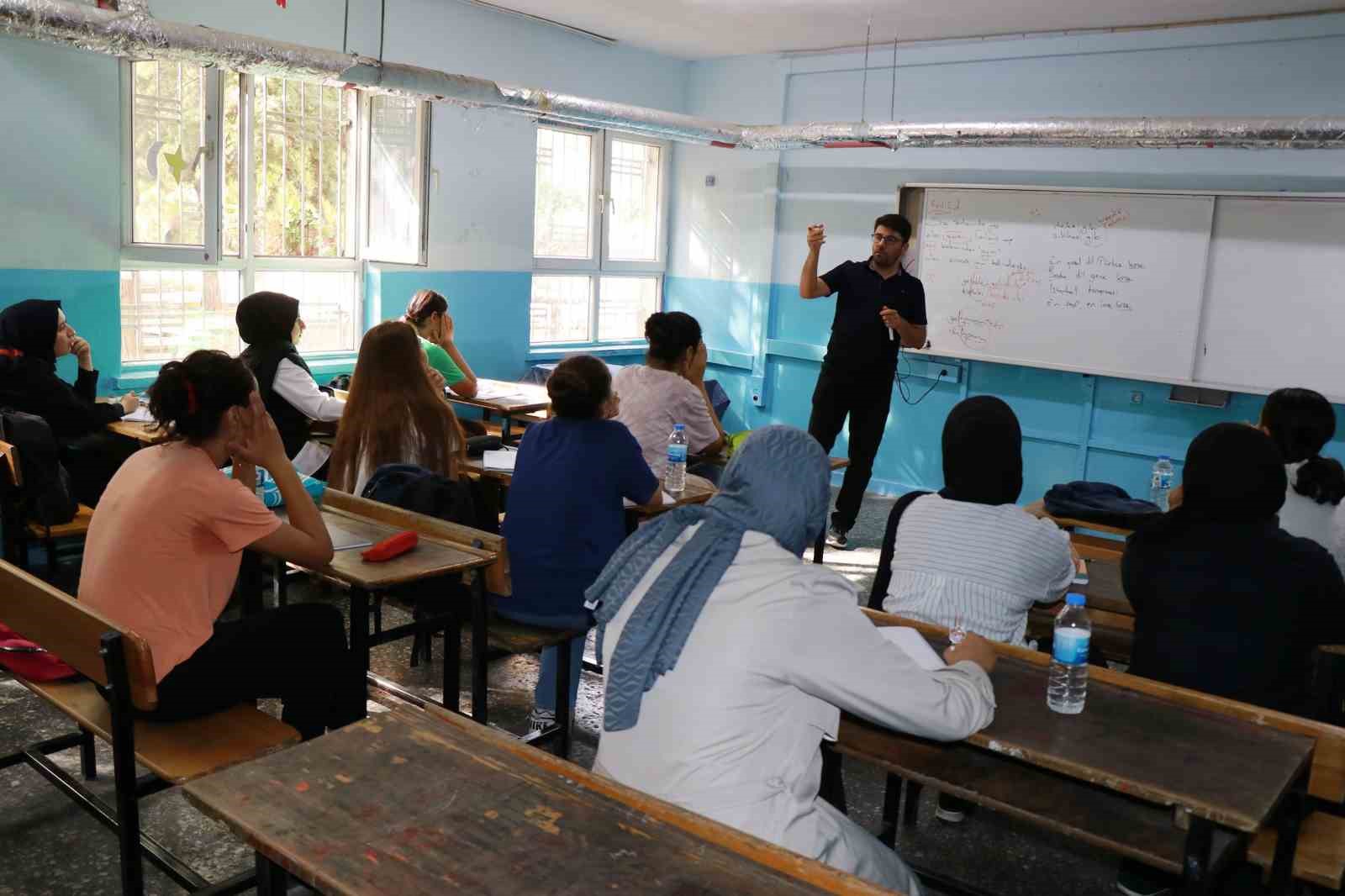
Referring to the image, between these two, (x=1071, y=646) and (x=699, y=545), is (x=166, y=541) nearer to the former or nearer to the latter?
(x=699, y=545)

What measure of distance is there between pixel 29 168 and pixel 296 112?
4.75 ft

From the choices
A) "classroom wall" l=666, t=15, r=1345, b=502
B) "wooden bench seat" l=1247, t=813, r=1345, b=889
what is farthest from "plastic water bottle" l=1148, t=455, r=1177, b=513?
"classroom wall" l=666, t=15, r=1345, b=502

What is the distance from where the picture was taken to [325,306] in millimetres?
6320

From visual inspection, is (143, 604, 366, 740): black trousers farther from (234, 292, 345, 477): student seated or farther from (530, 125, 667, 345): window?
(530, 125, 667, 345): window

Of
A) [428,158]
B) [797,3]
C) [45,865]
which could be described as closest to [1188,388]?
[797,3]

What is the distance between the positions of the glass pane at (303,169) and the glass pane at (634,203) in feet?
7.04

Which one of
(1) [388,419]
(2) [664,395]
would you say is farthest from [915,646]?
(2) [664,395]

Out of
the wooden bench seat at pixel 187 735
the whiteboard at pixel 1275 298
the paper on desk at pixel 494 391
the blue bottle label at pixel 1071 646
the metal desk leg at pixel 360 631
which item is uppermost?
the whiteboard at pixel 1275 298

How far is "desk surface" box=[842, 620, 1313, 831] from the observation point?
165 centimetres

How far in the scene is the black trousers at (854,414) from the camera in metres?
5.89

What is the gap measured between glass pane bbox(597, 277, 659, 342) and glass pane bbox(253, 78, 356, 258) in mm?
2202

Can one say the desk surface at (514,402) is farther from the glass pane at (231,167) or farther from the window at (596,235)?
the window at (596,235)

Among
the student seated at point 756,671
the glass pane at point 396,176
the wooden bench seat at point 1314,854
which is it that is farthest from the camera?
the glass pane at point 396,176

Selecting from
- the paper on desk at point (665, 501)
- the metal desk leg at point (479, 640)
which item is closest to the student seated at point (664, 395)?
the paper on desk at point (665, 501)
